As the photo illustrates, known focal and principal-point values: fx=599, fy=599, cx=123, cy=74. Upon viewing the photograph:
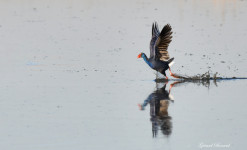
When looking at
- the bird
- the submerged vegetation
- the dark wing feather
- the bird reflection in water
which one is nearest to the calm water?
the bird reflection in water

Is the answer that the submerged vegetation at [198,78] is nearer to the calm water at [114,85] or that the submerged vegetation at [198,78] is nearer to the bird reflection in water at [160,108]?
the calm water at [114,85]

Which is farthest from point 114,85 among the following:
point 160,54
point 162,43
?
point 162,43

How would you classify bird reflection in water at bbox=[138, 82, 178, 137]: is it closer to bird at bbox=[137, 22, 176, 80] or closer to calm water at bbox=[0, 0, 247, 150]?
calm water at bbox=[0, 0, 247, 150]

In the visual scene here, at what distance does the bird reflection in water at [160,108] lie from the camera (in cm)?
922

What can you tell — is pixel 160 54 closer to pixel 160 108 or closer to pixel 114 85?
pixel 114 85

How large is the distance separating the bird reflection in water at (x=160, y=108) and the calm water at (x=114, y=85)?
0.7 inches

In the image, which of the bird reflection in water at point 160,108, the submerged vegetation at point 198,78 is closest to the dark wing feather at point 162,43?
the submerged vegetation at point 198,78

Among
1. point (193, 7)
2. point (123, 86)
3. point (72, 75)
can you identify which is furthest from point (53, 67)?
point (193, 7)

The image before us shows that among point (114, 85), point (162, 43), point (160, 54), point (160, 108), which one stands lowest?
point (160, 108)

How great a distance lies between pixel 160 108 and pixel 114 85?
246 cm

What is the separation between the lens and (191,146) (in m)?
8.38

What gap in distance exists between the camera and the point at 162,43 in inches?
550

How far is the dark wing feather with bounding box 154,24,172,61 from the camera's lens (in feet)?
45.5

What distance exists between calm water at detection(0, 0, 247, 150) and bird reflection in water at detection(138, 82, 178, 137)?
17 millimetres
